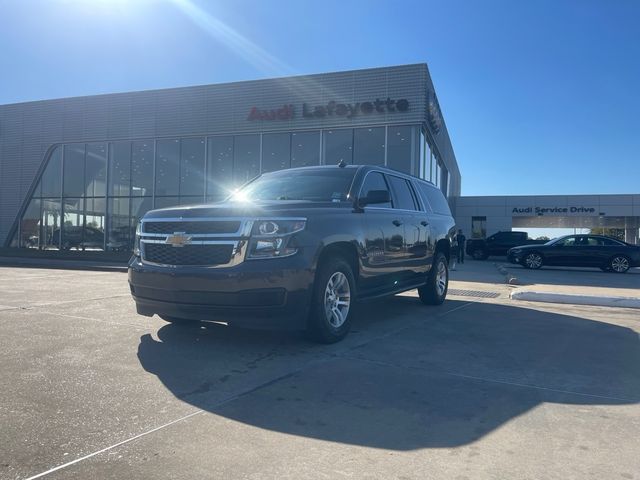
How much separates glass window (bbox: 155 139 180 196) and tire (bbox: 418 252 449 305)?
19.9 m

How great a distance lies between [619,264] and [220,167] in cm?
1787

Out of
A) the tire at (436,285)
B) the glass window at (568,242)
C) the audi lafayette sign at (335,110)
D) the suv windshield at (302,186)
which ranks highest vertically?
the audi lafayette sign at (335,110)

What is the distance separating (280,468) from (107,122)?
93.7 feet

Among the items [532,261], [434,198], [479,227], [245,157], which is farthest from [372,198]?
[479,227]

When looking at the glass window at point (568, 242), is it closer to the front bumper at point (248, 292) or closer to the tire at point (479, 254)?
the tire at point (479, 254)

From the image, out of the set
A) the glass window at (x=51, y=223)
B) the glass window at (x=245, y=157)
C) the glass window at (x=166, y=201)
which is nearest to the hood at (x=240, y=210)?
the glass window at (x=245, y=157)

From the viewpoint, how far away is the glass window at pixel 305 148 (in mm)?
23656

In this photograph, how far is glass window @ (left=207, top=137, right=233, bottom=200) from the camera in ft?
83.9

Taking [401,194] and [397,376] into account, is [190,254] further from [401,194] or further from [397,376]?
[401,194]

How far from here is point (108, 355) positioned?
4777 millimetres

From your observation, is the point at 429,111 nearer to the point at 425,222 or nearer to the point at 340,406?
the point at 425,222

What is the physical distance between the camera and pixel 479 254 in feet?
104

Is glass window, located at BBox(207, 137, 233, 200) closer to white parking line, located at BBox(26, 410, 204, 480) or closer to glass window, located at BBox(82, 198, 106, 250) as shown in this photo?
glass window, located at BBox(82, 198, 106, 250)

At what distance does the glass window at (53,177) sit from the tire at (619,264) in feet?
89.9
